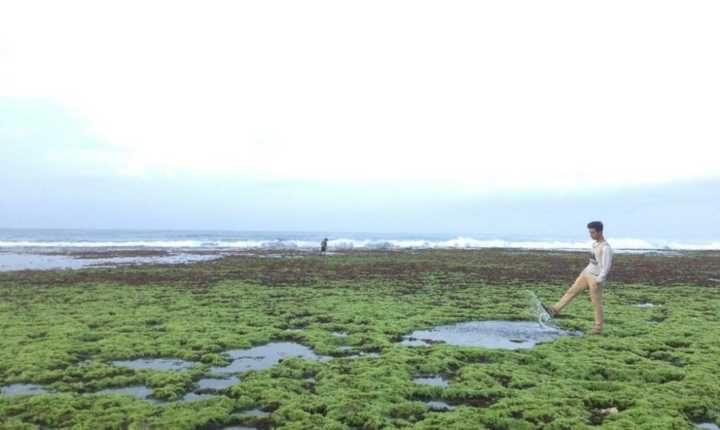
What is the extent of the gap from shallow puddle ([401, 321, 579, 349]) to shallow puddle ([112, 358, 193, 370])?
4.71m

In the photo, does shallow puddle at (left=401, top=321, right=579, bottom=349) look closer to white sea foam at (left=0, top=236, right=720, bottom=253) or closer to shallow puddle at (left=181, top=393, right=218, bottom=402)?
shallow puddle at (left=181, top=393, right=218, bottom=402)

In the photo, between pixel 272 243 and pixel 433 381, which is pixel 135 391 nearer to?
pixel 433 381

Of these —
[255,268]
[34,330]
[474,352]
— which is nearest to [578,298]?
[474,352]

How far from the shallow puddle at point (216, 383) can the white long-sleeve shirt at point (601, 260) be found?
27.6ft

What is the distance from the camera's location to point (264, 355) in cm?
1109

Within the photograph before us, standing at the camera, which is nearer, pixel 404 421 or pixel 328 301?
pixel 404 421

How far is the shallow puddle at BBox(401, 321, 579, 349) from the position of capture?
12227 millimetres

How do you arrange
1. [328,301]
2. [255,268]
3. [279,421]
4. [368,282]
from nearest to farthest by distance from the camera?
[279,421], [328,301], [368,282], [255,268]

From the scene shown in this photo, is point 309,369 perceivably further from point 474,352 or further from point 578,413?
point 578,413

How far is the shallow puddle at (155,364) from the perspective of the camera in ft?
33.0

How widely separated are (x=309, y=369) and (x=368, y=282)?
51.0 ft

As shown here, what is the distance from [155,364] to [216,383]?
1.98 meters

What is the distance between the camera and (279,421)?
23.4 ft

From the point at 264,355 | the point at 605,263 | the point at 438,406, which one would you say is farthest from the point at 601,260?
the point at 264,355
